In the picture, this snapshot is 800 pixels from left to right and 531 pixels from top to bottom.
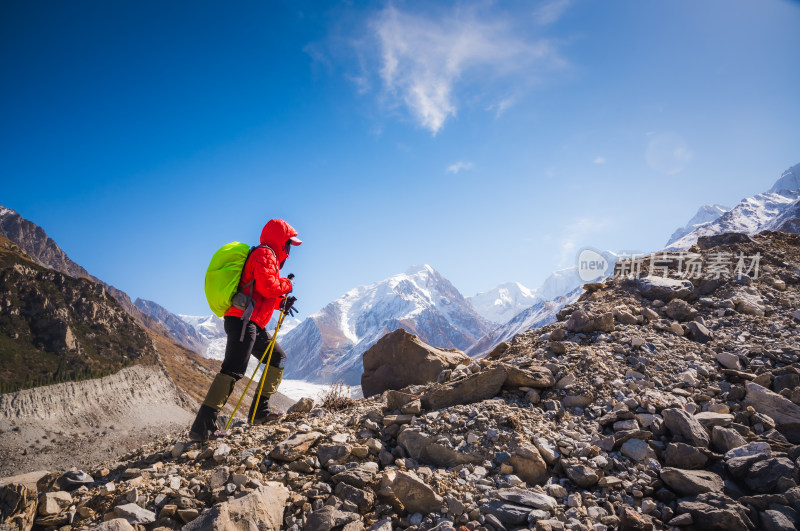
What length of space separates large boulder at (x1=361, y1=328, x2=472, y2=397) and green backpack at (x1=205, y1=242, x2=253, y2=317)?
536 cm

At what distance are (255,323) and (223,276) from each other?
1011mm

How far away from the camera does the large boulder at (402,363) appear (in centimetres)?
1013

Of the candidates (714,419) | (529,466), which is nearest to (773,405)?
(714,419)

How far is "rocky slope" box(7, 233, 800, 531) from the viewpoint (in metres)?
3.75

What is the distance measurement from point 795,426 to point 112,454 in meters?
105

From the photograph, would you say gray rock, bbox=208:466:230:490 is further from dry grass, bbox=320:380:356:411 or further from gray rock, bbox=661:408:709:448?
gray rock, bbox=661:408:709:448

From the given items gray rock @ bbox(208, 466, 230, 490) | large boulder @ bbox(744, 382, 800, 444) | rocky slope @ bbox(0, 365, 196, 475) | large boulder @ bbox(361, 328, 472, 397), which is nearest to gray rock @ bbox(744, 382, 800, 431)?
large boulder @ bbox(744, 382, 800, 444)

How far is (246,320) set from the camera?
6359mm

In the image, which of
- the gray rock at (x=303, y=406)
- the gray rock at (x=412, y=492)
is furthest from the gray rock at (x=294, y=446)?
the gray rock at (x=303, y=406)

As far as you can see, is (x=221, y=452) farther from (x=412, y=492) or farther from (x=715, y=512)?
(x=715, y=512)

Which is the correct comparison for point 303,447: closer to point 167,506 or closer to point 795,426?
point 167,506

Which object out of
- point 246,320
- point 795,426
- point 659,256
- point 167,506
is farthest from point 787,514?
point 659,256

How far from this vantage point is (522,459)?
14.6 feet

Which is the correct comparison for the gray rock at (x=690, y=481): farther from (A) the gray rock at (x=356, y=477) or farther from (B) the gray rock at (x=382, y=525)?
(A) the gray rock at (x=356, y=477)
